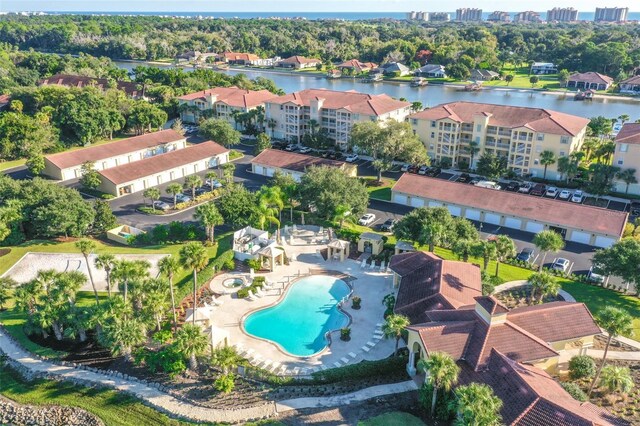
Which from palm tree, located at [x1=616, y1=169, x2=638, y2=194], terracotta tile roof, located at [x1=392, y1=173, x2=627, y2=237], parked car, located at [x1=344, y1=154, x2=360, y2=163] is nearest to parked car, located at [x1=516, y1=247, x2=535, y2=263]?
terracotta tile roof, located at [x1=392, y1=173, x2=627, y2=237]

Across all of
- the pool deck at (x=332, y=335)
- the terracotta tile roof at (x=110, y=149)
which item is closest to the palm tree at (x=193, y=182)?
the pool deck at (x=332, y=335)

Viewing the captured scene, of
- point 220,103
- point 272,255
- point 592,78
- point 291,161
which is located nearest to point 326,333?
point 272,255

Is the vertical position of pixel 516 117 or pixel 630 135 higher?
pixel 516 117

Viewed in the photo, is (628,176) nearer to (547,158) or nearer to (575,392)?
(547,158)

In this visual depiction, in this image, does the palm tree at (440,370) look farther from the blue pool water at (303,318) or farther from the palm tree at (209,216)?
the palm tree at (209,216)

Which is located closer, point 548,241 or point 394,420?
point 394,420

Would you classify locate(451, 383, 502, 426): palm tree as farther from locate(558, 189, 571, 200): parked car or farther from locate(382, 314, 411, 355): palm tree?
locate(558, 189, 571, 200): parked car

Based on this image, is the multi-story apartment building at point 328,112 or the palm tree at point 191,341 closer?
the palm tree at point 191,341
